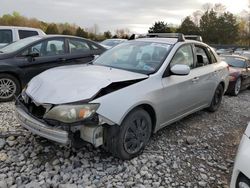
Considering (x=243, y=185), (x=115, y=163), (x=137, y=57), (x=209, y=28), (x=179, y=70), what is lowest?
(x=115, y=163)

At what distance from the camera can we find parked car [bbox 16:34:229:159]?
3170 mm

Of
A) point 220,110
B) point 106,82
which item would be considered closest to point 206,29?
point 220,110

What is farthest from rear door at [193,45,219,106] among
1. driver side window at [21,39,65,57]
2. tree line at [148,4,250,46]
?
tree line at [148,4,250,46]

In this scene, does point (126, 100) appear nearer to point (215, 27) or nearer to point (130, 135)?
point (130, 135)

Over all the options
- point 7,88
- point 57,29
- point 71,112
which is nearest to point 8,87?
point 7,88

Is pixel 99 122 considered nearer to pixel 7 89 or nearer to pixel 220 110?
pixel 7 89

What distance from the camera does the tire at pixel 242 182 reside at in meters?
2.33

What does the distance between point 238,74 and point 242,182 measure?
7462 millimetres

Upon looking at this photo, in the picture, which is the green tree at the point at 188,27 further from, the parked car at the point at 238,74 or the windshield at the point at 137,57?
the windshield at the point at 137,57

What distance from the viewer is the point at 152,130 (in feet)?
13.5

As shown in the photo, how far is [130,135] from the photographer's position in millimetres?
3621

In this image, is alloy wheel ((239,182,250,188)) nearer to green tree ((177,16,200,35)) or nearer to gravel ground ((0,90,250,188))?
gravel ground ((0,90,250,188))

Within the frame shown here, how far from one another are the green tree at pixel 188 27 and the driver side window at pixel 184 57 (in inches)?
2084

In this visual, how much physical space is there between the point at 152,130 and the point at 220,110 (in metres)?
3.12
